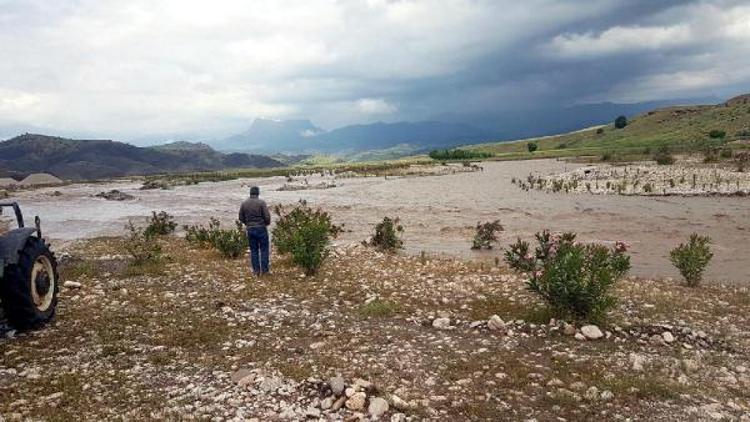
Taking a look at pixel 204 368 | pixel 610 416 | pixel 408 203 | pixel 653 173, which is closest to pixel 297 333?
pixel 204 368

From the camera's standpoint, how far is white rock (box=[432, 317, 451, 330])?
35.2 feet

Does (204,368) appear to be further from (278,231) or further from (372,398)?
(278,231)

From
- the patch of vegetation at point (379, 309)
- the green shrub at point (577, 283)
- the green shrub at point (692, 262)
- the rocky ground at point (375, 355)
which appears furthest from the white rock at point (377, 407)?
the green shrub at point (692, 262)

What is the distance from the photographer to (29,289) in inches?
404

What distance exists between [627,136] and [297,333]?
165 m

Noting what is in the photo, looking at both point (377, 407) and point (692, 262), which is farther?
point (692, 262)

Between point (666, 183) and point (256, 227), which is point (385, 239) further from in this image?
point (666, 183)

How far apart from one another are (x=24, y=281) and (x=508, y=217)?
27.9 meters

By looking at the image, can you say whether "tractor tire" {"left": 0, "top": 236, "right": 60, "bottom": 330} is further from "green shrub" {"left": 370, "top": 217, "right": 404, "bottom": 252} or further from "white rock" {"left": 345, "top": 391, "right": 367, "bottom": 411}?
"green shrub" {"left": 370, "top": 217, "right": 404, "bottom": 252}

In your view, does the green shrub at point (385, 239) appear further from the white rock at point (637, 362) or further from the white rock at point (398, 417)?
the white rock at point (398, 417)

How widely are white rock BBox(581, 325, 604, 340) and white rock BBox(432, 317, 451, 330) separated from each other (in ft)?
8.31

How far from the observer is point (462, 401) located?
7.53 meters

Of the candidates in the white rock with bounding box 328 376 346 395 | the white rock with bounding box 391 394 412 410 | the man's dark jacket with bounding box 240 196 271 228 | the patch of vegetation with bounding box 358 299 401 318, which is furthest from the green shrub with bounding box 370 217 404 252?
the white rock with bounding box 391 394 412 410

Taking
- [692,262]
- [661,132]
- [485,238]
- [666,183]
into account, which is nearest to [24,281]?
[692,262]
